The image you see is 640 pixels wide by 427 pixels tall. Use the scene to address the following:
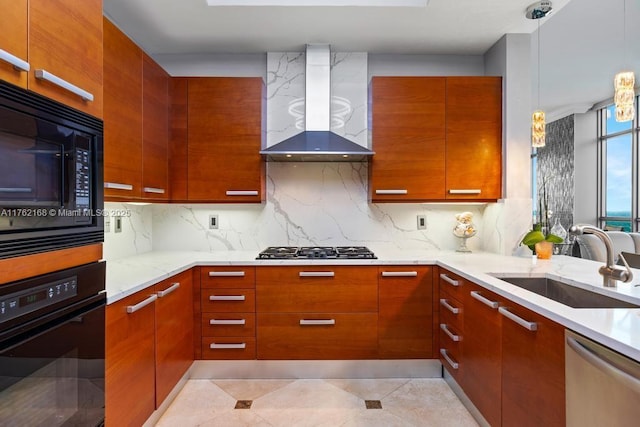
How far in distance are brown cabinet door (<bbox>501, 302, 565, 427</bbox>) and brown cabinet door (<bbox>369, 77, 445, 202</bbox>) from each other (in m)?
1.27

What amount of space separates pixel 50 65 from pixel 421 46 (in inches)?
100.0

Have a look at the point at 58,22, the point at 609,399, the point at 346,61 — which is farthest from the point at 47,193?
the point at 346,61

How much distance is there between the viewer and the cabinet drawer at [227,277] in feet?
7.83

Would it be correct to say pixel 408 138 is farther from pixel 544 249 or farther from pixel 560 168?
pixel 560 168

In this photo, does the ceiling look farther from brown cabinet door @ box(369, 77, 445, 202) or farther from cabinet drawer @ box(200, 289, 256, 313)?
cabinet drawer @ box(200, 289, 256, 313)

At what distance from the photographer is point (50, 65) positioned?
1.02m

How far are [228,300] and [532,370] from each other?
69.8 inches

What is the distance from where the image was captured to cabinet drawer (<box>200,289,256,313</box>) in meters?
2.39

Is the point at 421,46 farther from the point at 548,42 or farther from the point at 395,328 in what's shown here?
the point at 395,328

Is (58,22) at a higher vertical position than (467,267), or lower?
higher

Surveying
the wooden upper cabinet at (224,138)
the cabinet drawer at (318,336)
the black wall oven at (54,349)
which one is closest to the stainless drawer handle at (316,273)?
the cabinet drawer at (318,336)

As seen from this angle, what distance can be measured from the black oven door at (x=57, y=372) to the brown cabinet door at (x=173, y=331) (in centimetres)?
63

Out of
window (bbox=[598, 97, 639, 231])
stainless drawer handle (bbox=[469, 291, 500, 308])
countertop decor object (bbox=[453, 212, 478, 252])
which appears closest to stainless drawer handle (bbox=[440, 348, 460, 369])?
stainless drawer handle (bbox=[469, 291, 500, 308])

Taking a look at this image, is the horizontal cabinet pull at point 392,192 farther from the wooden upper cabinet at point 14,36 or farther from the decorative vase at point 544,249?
the wooden upper cabinet at point 14,36
